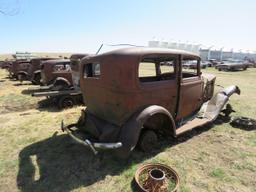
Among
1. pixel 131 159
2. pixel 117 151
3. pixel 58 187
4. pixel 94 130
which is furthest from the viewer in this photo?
pixel 94 130

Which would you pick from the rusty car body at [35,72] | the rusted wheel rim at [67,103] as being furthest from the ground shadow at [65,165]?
the rusty car body at [35,72]

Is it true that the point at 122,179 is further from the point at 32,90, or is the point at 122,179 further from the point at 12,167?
the point at 32,90

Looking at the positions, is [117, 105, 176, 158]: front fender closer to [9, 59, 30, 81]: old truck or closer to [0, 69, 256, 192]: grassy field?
[0, 69, 256, 192]: grassy field

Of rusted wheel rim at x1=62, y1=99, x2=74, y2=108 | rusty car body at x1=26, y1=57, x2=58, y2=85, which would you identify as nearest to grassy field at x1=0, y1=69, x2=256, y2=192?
rusted wheel rim at x1=62, y1=99, x2=74, y2=108

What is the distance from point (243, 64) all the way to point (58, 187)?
35.1m

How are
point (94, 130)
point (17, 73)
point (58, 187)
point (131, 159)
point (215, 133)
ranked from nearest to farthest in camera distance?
point (58, 187) < point (131, 159) < point (94, 130) < point (215, 133) < point (17, 73)

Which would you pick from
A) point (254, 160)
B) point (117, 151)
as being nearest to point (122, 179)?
point (117, 151)

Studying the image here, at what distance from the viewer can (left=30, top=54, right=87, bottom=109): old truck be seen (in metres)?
8.34

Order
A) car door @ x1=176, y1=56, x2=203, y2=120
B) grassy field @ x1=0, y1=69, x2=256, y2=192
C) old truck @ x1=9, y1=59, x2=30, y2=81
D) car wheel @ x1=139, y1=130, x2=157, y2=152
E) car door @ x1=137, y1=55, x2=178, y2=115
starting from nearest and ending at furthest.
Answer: grassy field @ x1=0, y1=69, x2=256, y2=192, car door @ x1=137, y1=55, x2=178, y2=115, car wheel @ x1=139, y1=130, x2=157, y2=152, car door @ x1=176, y1=56, x2=203, y2=120, old truck @ x1=9, y1=59, x2=30, y2=81

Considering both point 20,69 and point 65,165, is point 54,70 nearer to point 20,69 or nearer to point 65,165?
point 65,165

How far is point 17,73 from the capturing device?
1662cm

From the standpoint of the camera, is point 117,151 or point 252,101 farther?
point 252,101

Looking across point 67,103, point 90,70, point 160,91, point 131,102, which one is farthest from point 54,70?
point 131,102

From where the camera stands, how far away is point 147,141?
14.0 feet
